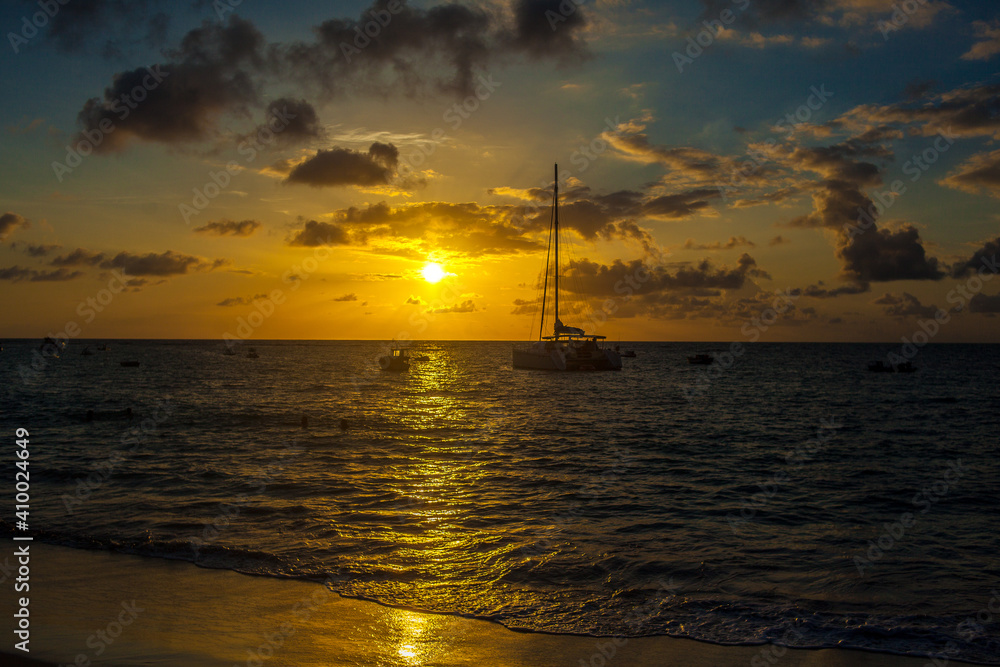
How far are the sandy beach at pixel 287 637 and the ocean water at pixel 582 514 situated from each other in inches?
19.0

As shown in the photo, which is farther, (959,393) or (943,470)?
(959,393)

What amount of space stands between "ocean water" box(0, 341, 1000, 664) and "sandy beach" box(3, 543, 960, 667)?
482 millimetres

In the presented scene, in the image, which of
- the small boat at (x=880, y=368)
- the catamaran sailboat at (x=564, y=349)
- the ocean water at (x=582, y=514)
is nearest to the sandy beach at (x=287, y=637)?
the ocean water at (x=582, y=514)

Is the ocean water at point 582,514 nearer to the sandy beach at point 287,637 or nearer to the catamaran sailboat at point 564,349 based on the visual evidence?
the sandy beach at point 287,637

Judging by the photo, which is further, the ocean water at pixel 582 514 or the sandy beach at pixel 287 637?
the ocean water at pixel 582 514

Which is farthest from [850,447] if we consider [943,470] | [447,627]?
[447,627]

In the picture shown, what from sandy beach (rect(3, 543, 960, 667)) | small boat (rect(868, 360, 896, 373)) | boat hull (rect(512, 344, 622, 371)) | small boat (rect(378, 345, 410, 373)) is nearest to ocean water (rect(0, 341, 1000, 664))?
sandy beach (rect(3, 543, 960, 667))

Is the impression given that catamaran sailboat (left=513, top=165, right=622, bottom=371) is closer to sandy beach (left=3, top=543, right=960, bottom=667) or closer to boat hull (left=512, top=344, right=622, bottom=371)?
boat hull (left=512, top=344, right=622, bottom=371)

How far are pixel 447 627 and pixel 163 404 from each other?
4599 cm

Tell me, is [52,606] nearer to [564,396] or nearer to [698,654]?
[698,654]

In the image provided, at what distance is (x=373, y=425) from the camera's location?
35594mm

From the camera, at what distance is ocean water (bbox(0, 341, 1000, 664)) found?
9.91m

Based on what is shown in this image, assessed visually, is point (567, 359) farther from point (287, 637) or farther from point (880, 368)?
point (287, 637)

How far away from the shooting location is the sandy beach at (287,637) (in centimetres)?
766
